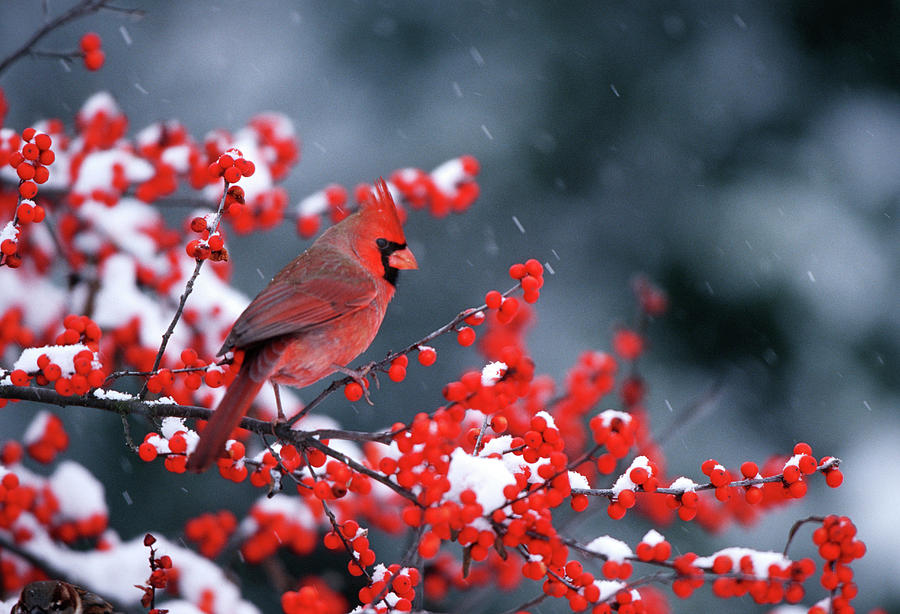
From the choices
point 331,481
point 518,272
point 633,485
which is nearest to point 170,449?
point 331,481

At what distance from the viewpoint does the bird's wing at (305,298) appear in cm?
159

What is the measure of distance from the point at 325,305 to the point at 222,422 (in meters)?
0.43

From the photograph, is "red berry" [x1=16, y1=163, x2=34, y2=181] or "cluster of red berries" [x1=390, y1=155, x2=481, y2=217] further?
"cluster of red berries" [x1=390, y1=155, x2=481, y2=217]

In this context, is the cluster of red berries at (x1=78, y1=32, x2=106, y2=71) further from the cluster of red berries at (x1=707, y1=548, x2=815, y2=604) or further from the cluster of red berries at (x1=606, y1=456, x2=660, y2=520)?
the cluster of red berries at (x1=707, y1=548, x2=815, y2=604)

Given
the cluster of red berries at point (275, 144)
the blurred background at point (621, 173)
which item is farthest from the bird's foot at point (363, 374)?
the blurred background at point (621, 173)

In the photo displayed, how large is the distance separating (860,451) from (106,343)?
273cm

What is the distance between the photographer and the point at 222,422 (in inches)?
53.6

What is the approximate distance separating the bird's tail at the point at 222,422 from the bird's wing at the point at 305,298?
124 millimetres

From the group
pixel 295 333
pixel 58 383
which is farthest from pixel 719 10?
pixel 58 383

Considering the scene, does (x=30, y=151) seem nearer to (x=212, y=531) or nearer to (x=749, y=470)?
(x=749, y=470)

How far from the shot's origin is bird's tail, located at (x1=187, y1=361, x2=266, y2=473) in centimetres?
131

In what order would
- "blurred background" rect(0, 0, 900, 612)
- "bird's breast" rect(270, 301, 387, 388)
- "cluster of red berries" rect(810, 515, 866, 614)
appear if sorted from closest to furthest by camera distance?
1. "cluster of red berries" rect(810, 515, 866, 614)
2. "bird's breast" rect(270, 301, 387, 388)
3. "blurred background" rect(0, 0, 900, 612)

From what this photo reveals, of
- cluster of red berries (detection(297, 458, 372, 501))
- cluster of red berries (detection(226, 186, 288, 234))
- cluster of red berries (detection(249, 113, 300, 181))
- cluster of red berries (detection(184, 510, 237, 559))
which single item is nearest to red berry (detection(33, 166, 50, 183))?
cluster of red berries (detection(297, 458, 372, 501))

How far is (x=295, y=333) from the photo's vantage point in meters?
1.71
